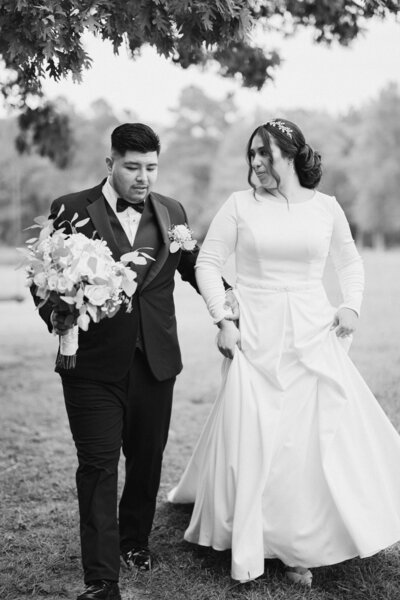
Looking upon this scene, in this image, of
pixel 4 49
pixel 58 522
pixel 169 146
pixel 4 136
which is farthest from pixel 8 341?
pixel 169 146

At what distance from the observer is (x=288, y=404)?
13.3 feet

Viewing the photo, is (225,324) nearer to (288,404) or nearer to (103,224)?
(288,404)

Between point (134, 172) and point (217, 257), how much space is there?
2.31 ft

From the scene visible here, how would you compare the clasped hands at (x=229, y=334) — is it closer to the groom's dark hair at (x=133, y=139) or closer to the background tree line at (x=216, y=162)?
the groom's dark hair at (x=133, y=139)

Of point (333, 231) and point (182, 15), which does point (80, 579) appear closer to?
point (333, 231)

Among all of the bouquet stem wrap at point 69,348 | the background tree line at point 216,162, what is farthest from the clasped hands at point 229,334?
the background tree line at point 216,162

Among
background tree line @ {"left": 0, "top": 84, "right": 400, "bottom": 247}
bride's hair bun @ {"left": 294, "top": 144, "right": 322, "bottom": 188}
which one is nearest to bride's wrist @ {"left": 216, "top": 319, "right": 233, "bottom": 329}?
bride's hair bun @ {"left": 294, "top": 144, "right": 322, "bottom": 188}

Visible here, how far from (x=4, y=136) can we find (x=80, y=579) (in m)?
50.5

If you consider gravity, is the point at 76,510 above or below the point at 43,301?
below

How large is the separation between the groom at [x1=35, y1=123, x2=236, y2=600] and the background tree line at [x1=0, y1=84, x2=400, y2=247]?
1640 inches

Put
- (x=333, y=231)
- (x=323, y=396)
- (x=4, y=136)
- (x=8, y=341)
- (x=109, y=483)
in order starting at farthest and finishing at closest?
(x=4, y=136)
(x=8, y=341)
(x=333, y=231)
(x=323, y=396)
(x=109, y=483)

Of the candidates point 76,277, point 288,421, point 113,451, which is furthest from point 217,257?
point 113,451

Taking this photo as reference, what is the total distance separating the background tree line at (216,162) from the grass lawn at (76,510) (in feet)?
118

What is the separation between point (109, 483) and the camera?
3.80 m
